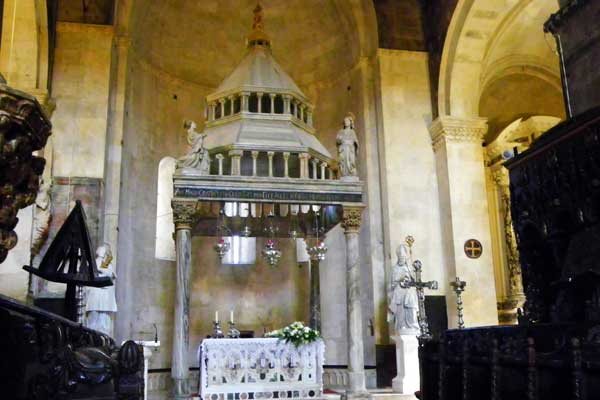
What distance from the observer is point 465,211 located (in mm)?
14164

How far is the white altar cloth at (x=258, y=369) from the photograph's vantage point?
1043cm

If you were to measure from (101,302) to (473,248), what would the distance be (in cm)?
837

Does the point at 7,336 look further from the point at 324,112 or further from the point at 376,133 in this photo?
the point at 324,112

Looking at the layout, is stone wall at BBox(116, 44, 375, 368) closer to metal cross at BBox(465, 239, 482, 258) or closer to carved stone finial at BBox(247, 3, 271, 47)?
metal cross at BBox(465, 239, 482, 258)

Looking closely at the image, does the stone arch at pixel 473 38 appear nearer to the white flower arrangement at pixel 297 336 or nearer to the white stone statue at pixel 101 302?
the white flower arrangement at pixel 297 336

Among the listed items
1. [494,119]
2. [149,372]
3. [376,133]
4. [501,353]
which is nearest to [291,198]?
[376,133]

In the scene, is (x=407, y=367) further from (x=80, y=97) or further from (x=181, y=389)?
(x=80, y=97)

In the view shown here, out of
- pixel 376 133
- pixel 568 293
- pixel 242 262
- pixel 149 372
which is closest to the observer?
pixel 568 293

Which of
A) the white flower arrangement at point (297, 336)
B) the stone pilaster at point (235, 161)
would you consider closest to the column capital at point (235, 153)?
the stone pilaster at point (235, 161)

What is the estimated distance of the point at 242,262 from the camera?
16.9m

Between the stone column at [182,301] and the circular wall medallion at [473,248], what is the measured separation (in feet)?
21.9

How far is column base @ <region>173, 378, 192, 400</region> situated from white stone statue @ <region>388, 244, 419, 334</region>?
4647 millimetres

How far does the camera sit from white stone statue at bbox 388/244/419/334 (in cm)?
1249

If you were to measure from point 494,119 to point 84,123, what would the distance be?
1264 cm
